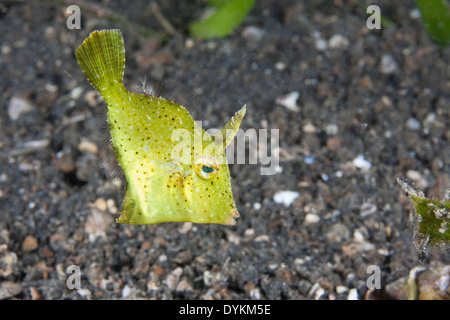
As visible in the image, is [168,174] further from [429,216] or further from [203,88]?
[203,88]

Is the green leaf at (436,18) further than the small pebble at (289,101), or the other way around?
the green leaf at (436,18)

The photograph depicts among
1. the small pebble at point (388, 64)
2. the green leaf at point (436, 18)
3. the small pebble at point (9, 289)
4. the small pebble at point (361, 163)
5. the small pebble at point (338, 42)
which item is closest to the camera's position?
the small pebble at point (9, 289)

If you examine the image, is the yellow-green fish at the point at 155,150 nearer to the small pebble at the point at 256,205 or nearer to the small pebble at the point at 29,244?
the small pebble at the point at 256,205

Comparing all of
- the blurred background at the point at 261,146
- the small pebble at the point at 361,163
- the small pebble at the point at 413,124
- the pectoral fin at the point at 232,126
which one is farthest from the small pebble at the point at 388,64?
the pectoral fin at the point at 232,126

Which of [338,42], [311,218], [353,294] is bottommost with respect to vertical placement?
[353,294]

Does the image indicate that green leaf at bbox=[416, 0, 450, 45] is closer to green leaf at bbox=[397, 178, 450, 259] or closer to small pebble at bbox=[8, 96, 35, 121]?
green leaf at bbox=[397, 178, 450, 259]

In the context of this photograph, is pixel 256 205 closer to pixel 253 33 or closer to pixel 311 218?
pixel 311 218

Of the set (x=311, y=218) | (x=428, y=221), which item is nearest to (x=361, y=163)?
(x=311, y=218)

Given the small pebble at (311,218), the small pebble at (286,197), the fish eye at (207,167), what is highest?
the fish eye at (207,167)
